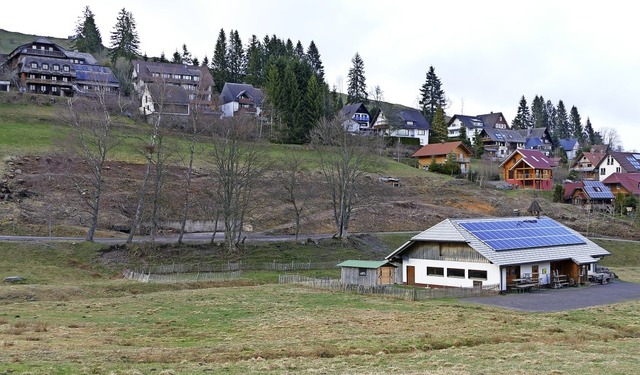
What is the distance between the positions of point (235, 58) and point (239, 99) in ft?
91.2

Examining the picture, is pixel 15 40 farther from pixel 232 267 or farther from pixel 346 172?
pixel 232 267

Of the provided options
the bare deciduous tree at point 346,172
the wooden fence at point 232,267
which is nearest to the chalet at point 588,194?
the bare deciduous tree at point 346,172

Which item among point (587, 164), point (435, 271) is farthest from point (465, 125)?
point (435, 271)

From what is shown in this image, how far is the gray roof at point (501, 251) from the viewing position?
4441cm

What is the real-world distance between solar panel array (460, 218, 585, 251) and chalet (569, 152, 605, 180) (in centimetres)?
7430

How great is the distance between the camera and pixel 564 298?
41062mm

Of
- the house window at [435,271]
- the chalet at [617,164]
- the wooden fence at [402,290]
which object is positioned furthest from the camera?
the chalet at [617,164]

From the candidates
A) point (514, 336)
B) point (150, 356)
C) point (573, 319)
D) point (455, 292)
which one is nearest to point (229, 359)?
point (150, 356)

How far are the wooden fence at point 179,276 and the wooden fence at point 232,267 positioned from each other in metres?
0.72

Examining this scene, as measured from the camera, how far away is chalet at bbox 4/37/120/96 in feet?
364

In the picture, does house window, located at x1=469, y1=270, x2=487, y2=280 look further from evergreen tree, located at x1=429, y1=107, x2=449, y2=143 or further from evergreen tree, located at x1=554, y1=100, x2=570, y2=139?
evergreen tree, located at x1=554, y1=100, x2=570, y2=139

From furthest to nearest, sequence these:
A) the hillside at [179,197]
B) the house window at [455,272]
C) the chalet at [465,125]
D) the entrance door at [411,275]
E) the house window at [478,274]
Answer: the chalet at [465,125] < the hillside at [179,197] < the entrance door at [411,275] < the house window at [455,272] < the house window at [478,274]

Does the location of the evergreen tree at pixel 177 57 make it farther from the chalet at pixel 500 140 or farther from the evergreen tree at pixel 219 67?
the chalet at pixel 500 140

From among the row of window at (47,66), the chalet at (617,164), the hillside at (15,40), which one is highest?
the hillside at (15,40)
